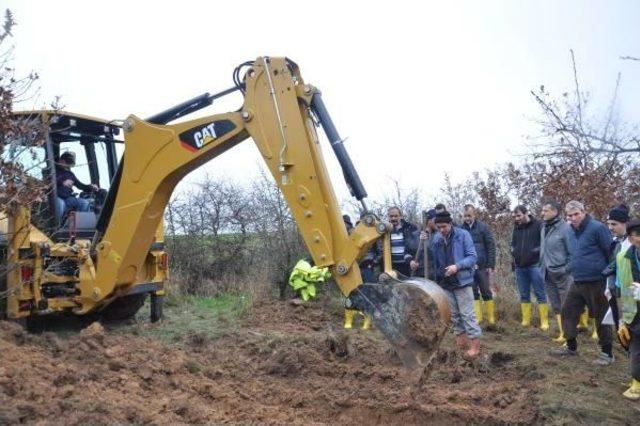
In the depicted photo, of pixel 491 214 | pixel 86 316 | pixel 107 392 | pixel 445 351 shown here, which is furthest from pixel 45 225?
pixel 491 214

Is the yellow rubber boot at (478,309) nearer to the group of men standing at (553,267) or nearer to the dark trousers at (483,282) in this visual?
the group of men standing at (553,267)

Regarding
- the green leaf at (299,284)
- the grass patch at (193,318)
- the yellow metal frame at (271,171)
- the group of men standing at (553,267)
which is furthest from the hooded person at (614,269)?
the green leaf at (299,284)

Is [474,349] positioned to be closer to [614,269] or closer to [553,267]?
[614,269]

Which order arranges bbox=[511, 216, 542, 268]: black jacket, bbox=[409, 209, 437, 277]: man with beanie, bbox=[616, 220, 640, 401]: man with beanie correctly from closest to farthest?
bbox=[616, 220, 640, 401]: man with beanie
bbox=[409, 209, 437, 277]: man with beanie
bbox=[511, 216, 542, 268]: black jacket

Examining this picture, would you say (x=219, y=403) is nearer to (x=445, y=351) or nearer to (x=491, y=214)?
(x=445, y=351)

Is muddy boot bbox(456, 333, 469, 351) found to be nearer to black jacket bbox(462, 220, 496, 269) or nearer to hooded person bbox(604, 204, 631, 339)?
hooded person bbox(604, 204, 631, 339)

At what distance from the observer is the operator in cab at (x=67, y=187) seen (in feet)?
26.7

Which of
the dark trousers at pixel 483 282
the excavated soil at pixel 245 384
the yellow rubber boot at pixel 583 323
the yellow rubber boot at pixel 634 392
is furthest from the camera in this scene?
the dark trousers at pixel 483 282

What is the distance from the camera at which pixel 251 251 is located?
15.0 metres

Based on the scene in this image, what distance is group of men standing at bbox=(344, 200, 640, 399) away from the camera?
5852 mm

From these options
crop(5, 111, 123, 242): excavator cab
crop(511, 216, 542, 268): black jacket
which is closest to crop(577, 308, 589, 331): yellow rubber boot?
crop(511, 216, 542, 268): black jacket

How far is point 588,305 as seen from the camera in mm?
7156

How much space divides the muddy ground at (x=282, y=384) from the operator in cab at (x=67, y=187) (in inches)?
81.1

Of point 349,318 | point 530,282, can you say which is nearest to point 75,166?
point 349,318
